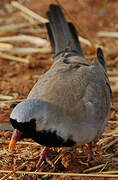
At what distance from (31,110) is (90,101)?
77 centimetres

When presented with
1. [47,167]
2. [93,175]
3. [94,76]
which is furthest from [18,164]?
[94,76]

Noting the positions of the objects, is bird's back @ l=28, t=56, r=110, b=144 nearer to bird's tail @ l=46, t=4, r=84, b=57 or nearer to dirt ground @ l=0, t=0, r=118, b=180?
dirt ground @ l=0, t=0, r=118, b=180

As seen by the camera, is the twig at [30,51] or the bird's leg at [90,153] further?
→ the twig at [30,51]

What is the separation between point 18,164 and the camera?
154 inches

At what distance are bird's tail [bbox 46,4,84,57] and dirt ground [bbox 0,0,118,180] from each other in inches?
7.3

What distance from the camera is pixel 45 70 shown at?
21.7 ft

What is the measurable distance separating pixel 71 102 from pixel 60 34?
6.81ft

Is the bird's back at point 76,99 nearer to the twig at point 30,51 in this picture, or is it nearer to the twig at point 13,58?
the twig at point 13,58

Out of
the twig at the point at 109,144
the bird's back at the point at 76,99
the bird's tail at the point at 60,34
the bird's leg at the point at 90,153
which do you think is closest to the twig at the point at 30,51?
the bird's tail at the point at 60,34

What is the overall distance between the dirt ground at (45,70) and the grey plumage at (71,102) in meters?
0.39

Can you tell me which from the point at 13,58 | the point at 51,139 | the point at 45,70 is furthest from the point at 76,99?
the point at 13,58

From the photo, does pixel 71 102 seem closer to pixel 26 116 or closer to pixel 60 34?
pixel 26 116

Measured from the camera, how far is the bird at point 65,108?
3.38 meters

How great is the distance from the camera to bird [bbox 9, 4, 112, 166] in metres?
3.38
